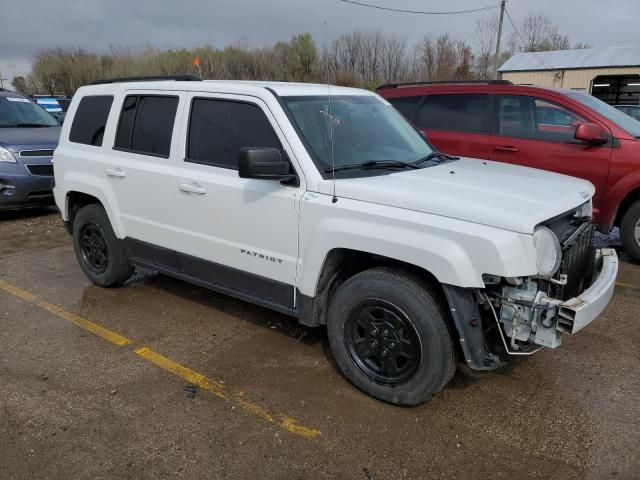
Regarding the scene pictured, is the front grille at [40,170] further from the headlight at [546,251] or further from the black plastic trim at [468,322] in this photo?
the headlight at [546,251]

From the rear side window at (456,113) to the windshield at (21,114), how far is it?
7.18m

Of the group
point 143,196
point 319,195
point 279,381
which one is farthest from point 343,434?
point 143,196

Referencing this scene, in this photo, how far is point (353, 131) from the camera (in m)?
3.77

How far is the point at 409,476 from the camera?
268 cm

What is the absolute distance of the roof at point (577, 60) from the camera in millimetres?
29422

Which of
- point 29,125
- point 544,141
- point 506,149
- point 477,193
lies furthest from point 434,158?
point 29,125

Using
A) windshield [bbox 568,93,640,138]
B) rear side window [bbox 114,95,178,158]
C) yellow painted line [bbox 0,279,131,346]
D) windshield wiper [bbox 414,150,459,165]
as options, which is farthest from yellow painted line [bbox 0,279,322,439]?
windshield [bbox 568,93,640,138]

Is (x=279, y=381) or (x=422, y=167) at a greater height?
(x=422, y=167)

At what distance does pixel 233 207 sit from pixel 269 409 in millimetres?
1396

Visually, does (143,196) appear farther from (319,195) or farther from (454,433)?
(454,433)

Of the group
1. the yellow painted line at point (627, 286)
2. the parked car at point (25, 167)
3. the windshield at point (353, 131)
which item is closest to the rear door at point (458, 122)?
the yellow painted line at point (627, 286)

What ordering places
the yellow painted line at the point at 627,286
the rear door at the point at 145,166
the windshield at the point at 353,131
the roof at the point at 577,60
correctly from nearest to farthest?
1. the windshield at the point at 353,131
2. the rear door at the point at 145,166
3. the yellow painted line at the point at 627,286
4. the roof at the point at 577,60

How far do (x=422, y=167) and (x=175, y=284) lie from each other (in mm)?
3007

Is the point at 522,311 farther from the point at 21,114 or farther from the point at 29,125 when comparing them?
the point at 21,114
